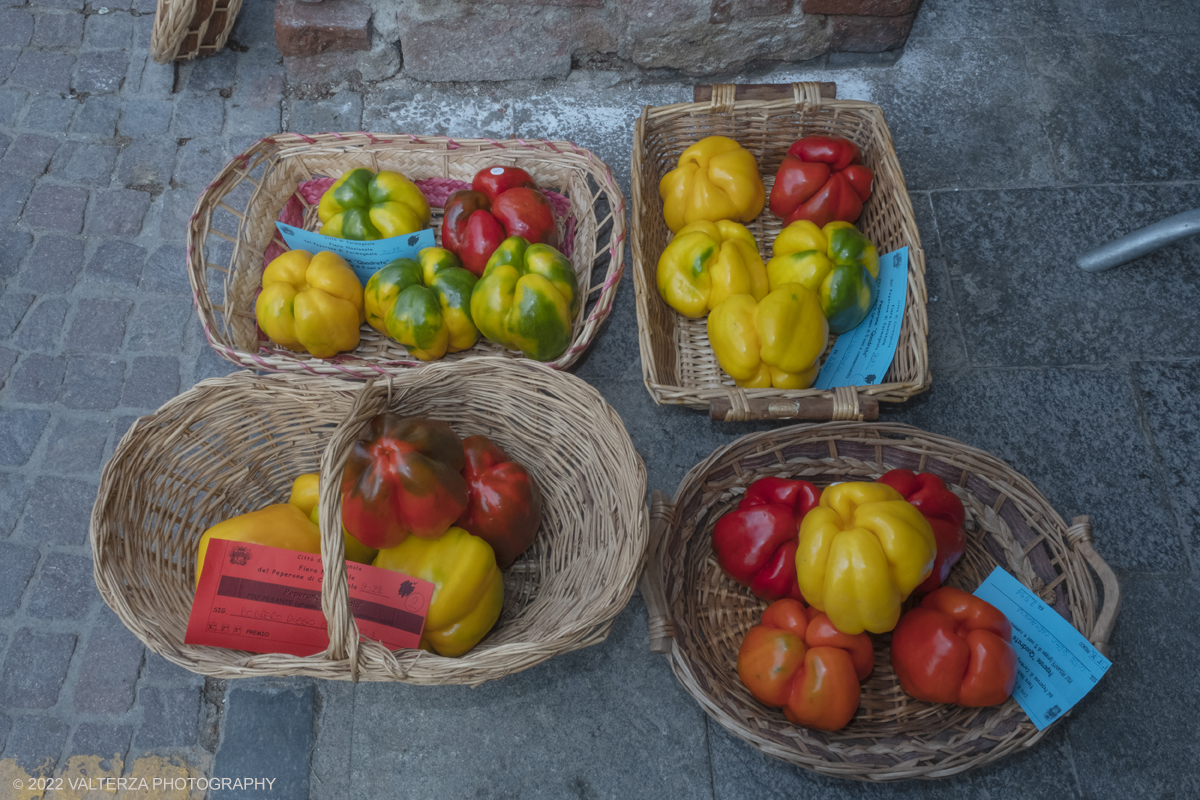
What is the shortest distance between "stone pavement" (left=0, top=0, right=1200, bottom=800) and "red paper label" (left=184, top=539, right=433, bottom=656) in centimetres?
35

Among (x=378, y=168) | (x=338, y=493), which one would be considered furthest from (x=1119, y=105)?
(x=338, y=493)

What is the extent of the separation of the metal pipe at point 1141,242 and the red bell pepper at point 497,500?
5.20ft

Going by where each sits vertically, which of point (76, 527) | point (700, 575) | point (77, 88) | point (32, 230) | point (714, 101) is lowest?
point (76, 527)

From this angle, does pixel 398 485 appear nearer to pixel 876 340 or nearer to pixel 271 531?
pixel 271 531

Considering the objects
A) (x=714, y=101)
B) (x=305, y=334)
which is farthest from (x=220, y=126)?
(x=714, y=101)

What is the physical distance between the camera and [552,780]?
1381 millimetres

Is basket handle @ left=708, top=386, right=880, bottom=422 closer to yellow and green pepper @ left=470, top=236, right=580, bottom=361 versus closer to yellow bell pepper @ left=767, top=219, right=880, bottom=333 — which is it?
yellow bell pepper @ left=767, top=219, right=880, bottom=333

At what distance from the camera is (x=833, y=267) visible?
159cm

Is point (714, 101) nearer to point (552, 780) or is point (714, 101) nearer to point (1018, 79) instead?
point (1018, 79)

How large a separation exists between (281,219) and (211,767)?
1233 millimetres

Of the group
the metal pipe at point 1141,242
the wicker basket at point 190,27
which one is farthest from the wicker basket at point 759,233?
the wicker basket at point 190,27

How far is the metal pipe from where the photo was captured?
5.83 ft

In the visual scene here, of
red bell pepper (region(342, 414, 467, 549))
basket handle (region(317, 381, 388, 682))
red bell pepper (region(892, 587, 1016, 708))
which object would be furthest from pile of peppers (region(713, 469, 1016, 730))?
basket handle (region(317, 381, 388, 682))

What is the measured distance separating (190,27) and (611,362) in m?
1.66
